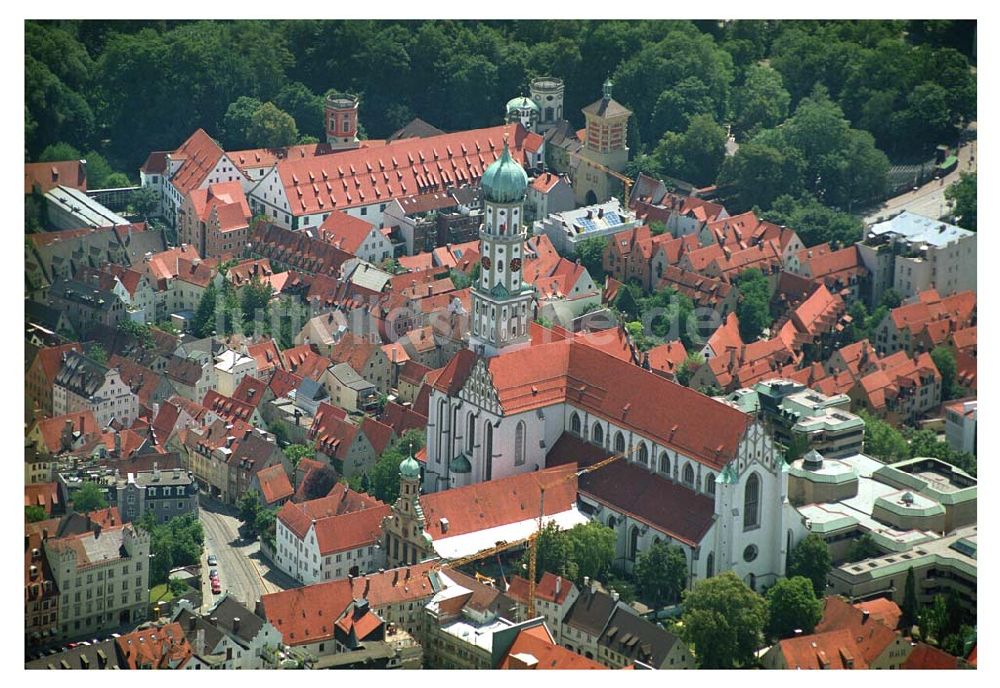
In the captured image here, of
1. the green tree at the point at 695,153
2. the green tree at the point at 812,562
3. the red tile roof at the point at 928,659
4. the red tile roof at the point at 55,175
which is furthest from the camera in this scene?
the green tree at the point at 695,153

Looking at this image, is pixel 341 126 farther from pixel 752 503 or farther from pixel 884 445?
pixel 752 503

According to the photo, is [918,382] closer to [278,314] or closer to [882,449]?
[882,449]

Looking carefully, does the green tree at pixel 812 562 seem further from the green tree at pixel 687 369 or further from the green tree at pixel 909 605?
the green tree at pixel 687 369

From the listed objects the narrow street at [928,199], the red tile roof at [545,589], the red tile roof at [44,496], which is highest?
the narrow street at [928,199]

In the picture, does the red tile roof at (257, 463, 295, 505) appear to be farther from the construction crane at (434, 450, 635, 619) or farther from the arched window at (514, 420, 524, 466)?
the construction crane at (434, 450, 635, 619)

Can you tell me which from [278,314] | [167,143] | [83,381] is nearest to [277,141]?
[167,143]

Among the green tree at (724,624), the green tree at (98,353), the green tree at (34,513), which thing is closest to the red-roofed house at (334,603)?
the green tree at (724,624)

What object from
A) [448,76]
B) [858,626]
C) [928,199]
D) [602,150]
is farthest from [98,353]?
[928,199]

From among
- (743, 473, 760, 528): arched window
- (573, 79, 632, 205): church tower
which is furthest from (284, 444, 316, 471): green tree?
(573, 79, 632, 205): church tower
